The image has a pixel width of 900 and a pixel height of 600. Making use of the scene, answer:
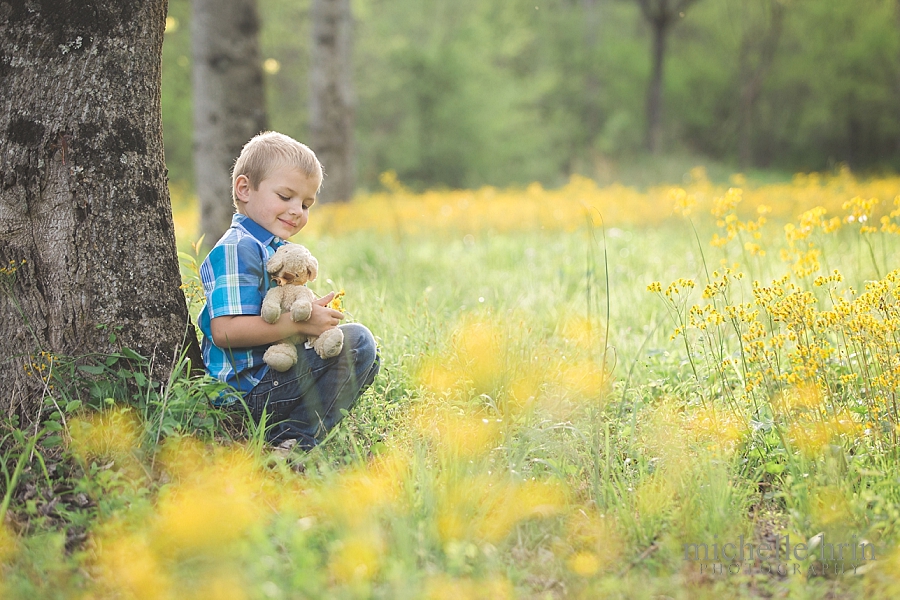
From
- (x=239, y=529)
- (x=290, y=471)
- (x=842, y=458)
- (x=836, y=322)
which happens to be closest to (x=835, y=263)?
(x=836, y=322)

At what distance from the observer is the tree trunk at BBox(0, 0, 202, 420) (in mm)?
2365

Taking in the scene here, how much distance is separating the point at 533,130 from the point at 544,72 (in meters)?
2.96

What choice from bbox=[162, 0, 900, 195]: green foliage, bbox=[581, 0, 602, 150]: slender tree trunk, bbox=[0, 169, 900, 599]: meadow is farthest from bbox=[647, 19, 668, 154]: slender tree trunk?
bbox=[0, 169, 900, 599]: meadow

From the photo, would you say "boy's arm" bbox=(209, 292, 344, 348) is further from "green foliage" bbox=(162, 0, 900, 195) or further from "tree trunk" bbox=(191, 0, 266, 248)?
"green foliage" bbox=(162, 0, 900, 195)

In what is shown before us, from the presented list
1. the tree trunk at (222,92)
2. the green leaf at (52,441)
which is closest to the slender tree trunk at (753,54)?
the tree trunk at (222,92)

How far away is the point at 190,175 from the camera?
1745cm

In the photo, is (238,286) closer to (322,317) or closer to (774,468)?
(322,317)

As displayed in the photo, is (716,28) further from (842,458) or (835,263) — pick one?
(842,458)

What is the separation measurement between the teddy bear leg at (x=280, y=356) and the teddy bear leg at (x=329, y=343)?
0.09 metres

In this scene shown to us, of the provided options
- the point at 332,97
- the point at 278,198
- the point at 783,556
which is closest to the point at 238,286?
the point at 278,198

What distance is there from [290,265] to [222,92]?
13.5ft

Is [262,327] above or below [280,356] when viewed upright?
above

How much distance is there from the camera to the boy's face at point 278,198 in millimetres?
2525

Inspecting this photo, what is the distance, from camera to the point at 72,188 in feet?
7.92
